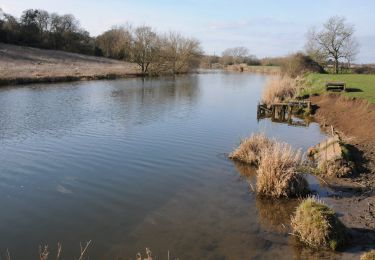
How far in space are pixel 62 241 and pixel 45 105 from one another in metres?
18.4

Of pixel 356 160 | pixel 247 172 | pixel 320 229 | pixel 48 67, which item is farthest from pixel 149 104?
pixel 48 67

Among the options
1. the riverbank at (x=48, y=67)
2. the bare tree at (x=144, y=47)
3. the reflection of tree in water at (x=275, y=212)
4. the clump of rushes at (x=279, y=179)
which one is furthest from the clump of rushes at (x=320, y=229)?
the bare tree at (x=144, y=47)

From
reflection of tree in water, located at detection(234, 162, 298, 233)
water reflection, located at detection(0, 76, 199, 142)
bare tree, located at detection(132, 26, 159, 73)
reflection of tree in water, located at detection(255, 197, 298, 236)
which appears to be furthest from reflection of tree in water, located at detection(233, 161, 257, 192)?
bare tree, located at detection(132, 26, 159, 73)

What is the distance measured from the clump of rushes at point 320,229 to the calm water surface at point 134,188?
343 millimetres

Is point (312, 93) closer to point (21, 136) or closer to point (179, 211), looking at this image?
point (21, 136)

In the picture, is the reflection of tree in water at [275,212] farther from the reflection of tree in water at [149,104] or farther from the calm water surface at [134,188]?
the reflection of tree in water at [149,104]

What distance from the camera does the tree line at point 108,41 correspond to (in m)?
57.0

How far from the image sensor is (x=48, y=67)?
49.5 m

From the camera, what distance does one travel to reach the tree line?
187ft

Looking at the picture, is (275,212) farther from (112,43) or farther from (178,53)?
(112,43)

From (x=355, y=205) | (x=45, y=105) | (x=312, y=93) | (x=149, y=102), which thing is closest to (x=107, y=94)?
(x=149, y=102)

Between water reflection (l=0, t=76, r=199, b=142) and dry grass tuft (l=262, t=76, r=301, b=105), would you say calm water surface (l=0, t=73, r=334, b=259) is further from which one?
dry grass tuft (l=262, t=76, r=301, b=105)

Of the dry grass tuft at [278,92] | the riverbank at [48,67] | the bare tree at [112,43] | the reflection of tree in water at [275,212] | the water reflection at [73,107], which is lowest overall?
the reflection of tree in water at [275,212]

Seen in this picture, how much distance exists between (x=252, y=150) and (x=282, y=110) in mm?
11785
